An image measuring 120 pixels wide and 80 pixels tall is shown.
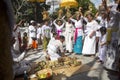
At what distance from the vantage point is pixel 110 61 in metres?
8.41

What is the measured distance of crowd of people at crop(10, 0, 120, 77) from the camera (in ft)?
26.7

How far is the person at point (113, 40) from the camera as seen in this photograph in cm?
782

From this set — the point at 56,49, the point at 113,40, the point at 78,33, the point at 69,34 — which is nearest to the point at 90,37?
the point at 78,33

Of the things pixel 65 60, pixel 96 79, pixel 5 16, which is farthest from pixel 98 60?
pixel 5 16

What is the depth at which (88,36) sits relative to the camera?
12.2 metres

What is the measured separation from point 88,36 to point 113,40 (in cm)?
397

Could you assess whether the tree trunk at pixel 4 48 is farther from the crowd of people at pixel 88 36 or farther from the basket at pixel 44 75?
the crowd of people at pixel 88 36

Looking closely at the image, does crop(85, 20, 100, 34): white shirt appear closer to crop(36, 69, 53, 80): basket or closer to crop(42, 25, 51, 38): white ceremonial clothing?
crop(42, 25, 51, 38): white ceremonial clothing

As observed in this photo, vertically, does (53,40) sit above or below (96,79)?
above

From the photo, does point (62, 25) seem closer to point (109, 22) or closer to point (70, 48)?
point (70, 48)

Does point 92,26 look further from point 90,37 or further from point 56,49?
point 56,49

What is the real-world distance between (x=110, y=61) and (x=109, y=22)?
1176mm

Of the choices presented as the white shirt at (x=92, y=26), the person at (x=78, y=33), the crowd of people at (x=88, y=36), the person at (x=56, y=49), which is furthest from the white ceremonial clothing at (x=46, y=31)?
the person at (x=56, y=49)

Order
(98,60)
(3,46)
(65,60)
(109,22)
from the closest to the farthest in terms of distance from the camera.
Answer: (3,46) < (109,22) < (65,60) < (98,60)
